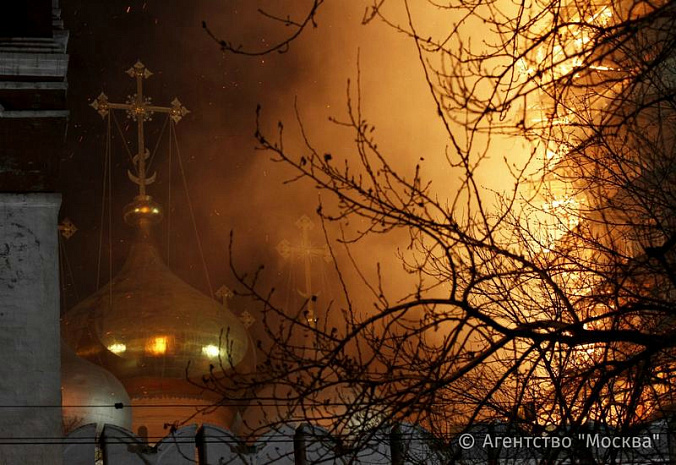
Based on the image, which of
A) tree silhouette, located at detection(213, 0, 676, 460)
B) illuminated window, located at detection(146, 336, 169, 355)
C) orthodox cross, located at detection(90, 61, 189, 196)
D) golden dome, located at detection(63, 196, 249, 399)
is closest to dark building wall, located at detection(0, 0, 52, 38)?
tree silhouette, located at detection(213, 0, 676, 460)

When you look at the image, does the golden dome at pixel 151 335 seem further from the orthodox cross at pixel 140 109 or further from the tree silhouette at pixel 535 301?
the tree silhouette at pixel 535 301

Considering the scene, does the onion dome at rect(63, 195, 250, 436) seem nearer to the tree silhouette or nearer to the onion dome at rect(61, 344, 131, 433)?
the onion dome at rect(61, 344, 131, 433)

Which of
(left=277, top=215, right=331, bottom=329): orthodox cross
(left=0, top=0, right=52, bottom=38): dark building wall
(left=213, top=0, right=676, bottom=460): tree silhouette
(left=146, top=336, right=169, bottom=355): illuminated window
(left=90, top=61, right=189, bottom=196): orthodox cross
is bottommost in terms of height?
(left=213, top=0, right=676, bottom=460): tree silhouette

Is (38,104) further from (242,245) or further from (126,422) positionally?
(242,245)

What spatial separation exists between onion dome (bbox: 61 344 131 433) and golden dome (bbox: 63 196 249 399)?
3146mm

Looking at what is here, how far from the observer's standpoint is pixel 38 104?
35.9 feet

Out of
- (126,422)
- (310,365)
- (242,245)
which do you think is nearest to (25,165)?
(310,365)

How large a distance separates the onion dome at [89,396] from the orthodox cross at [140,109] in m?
4.70

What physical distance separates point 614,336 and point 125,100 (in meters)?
17.1

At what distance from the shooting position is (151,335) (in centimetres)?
2116

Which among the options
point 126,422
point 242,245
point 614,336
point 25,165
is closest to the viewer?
point 614,336

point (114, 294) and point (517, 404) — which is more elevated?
point (114, 294)

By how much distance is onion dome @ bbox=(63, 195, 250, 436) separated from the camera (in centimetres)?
2105

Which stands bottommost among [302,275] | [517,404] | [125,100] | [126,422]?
[517,404]
